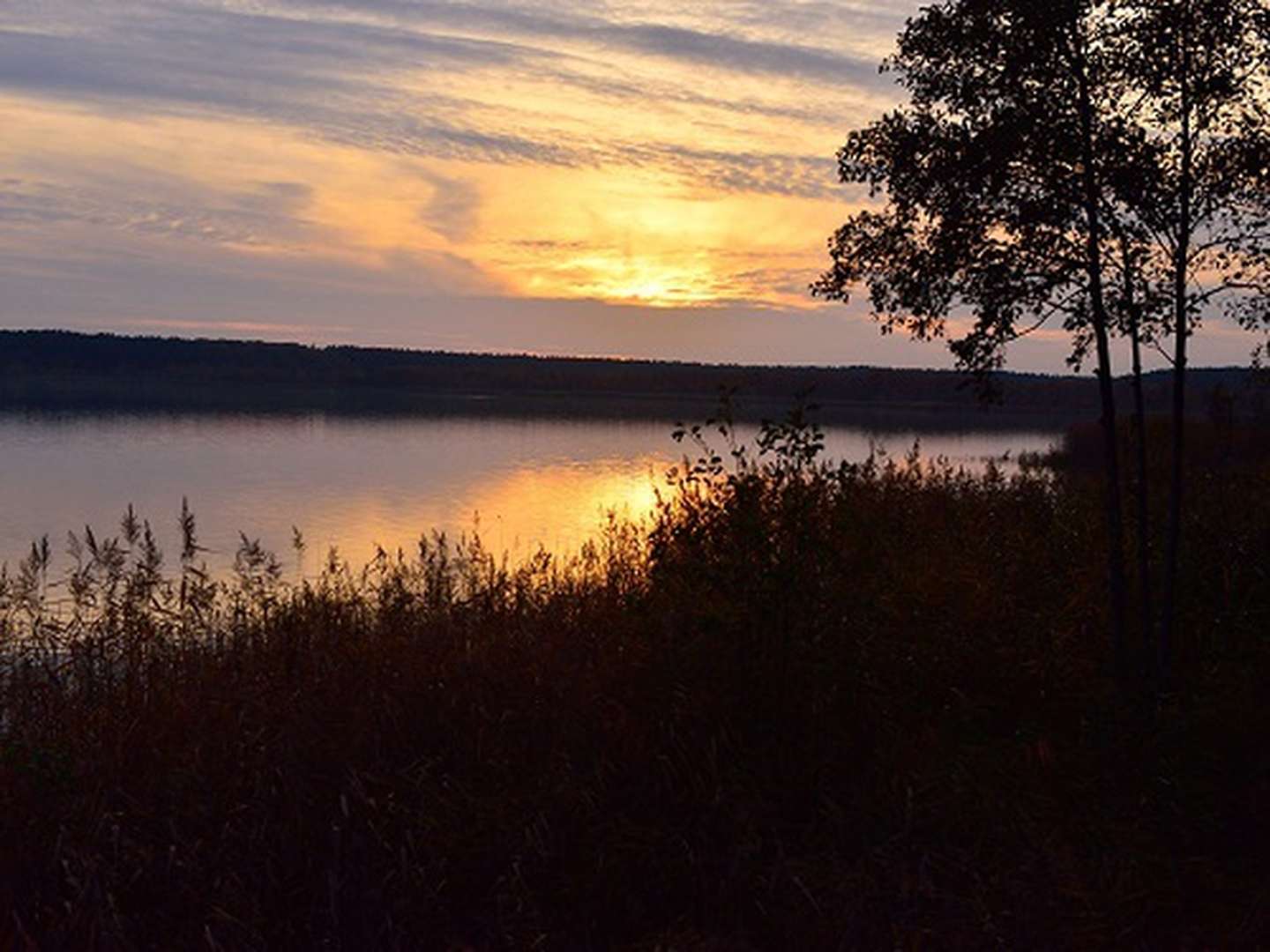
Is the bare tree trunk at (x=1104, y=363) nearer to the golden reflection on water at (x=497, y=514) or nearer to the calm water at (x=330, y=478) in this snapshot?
the calm water at (x=330, y=478)

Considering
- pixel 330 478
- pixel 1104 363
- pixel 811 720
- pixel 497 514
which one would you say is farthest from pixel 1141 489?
pixel 330 478

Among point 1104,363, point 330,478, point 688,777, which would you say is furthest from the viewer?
point 330,478

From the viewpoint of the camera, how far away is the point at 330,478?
37531 millimetres

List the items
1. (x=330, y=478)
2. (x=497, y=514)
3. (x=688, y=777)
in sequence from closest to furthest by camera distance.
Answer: (x=688, y=777), (x=497, y=514), (x=330, y=478)

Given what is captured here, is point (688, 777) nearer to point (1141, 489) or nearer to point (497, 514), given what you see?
point (1141, 489)

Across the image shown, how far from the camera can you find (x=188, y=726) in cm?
786

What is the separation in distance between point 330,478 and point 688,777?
106ft

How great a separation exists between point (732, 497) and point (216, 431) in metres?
52.7

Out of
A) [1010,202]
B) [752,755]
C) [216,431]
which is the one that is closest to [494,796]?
[752,755]

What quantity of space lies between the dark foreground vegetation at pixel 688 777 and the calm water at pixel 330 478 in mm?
4807

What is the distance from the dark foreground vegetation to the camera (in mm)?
5910

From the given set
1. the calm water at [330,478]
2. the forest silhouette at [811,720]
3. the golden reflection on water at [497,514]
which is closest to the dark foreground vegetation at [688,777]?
the forest silhouette at [811,720]

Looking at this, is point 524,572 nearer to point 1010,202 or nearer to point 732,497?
point 732,497

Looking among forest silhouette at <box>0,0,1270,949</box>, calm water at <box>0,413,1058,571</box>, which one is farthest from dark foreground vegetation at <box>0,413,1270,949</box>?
calm water at <box>0,413,1058,571</box>
